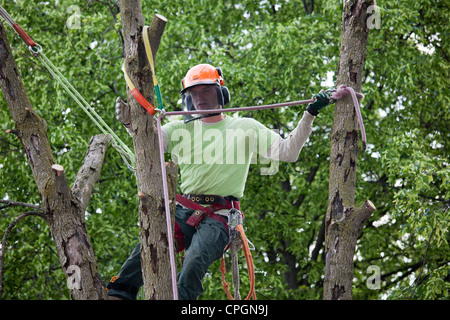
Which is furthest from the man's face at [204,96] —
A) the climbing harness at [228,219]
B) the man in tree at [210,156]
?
the climbing harness at [228,219]

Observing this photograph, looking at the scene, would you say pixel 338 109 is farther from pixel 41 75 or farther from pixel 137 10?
pixel 41 75

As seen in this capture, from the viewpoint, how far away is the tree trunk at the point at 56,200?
3.38m

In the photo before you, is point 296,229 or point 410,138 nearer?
point 410,138

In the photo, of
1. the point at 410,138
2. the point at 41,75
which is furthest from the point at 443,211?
the point at 41,75

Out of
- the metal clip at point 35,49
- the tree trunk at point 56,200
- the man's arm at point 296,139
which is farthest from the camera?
the metal clip at point 35,49

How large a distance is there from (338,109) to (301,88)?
4785 millimetres

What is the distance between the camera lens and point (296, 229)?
9227mm

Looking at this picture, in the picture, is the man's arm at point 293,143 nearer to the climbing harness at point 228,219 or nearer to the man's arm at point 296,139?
the man's arm at point 296,139

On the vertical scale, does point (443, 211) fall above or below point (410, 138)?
below

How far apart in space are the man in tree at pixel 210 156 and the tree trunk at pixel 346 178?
384 mm

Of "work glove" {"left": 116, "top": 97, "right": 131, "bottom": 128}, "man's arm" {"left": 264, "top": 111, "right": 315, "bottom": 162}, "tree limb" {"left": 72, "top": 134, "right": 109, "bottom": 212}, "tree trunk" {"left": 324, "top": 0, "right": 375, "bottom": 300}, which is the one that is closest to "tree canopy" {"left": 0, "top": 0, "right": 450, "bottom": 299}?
"tree limb" {"left": 72, "top": 134, "right": 109, "bottom": 212}

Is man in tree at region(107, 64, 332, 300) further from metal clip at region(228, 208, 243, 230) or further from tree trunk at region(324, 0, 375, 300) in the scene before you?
tree trunk at region(324, 0, 375, 300)

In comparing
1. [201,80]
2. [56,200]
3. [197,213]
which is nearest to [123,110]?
[56,200]

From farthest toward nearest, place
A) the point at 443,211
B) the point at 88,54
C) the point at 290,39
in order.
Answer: the point at 88,54
the point at 290,39
the point at 443,211
